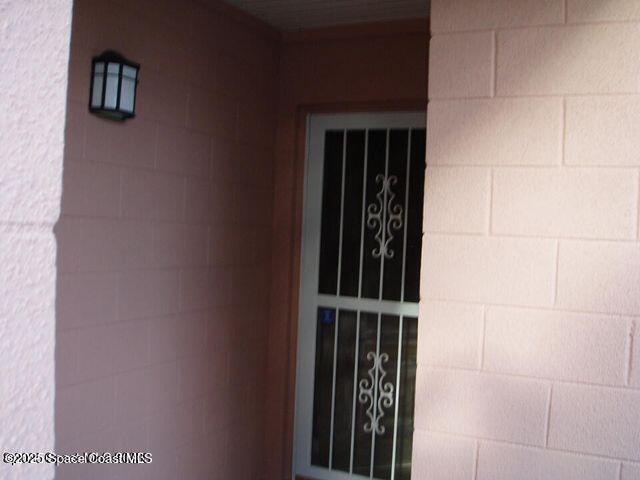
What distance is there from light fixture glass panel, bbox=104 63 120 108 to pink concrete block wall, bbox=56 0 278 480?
0.08 m

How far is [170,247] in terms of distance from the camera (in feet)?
9.18

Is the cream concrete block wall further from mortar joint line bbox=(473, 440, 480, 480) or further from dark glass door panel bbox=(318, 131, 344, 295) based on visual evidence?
dark glass door panel bbox=(318, 131, 344, 295)

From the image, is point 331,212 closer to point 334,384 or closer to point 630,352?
point 334,384

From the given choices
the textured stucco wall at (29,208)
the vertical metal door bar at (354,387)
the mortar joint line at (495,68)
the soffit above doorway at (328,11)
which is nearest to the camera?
the textured stucco wall at (29,208)

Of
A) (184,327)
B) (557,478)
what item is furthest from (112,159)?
(557,478)

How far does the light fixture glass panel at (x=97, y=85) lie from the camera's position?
232 centimetres

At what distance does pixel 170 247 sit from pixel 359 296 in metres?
1.12

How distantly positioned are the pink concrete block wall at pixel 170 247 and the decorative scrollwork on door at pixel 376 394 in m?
0.60

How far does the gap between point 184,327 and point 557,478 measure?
69.4 inches

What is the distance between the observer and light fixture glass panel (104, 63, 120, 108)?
2307 millimetres

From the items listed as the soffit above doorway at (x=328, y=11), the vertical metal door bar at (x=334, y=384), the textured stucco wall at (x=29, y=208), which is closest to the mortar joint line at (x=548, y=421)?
the textured stucco wall at (x=29, y=208)

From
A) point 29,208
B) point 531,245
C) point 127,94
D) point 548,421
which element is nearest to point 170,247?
point 127,94

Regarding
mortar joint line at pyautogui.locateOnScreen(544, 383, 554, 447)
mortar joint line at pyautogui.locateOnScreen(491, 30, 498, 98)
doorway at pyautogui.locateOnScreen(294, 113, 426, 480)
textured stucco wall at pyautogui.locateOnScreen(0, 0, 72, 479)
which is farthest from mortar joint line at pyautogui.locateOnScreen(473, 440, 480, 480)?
doorway at pyautogui.locateOnScreen(294, 113, 426, 480)

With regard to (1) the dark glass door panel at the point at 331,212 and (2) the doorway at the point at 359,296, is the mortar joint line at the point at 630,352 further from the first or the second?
(1) the dark glass door panel at the point at 331,212
